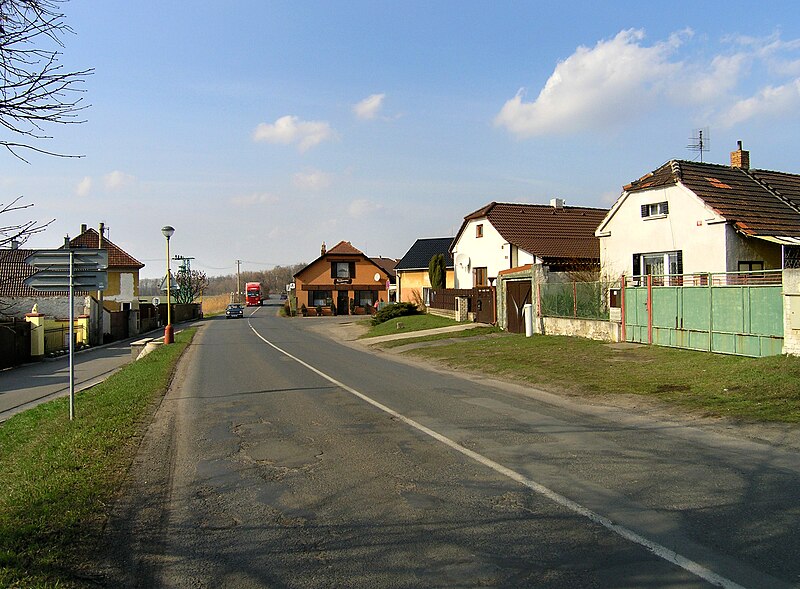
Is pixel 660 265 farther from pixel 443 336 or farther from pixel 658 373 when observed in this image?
A: pixel 658 373

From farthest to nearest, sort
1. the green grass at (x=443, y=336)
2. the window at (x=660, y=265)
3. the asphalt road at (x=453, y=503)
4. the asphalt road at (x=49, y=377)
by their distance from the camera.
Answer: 1. the green grass at (x=443, y=336)
2. the window at (x=660, y=265)
3. the asphalt road at (x=49, y=377)
4. the asphalt road at (x=453, y=503)

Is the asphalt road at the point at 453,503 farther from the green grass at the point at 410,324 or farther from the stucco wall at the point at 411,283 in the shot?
the stucco wall at the point at 411,283

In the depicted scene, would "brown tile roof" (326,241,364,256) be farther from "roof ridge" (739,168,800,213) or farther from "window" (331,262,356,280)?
"roof ridge" (739,168,800,213)

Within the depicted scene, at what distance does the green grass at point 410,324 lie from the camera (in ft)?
120

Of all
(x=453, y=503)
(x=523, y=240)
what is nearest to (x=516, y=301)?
(x=523, y=240)

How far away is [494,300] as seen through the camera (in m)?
32.4

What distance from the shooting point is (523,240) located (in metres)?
37.1

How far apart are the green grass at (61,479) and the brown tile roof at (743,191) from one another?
19.7m

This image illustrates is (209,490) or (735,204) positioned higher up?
(735,204)

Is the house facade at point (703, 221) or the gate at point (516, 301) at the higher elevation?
the house facade at point (703, 221)

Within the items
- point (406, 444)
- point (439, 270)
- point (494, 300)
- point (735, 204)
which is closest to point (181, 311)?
point (439, 270)

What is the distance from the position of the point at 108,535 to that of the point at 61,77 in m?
3.72

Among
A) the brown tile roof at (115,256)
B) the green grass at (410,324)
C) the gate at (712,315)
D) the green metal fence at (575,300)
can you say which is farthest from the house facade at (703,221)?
the brown tile roof at (115,256)

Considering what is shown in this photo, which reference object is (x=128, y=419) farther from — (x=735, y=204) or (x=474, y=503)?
(x=735, y=204)
